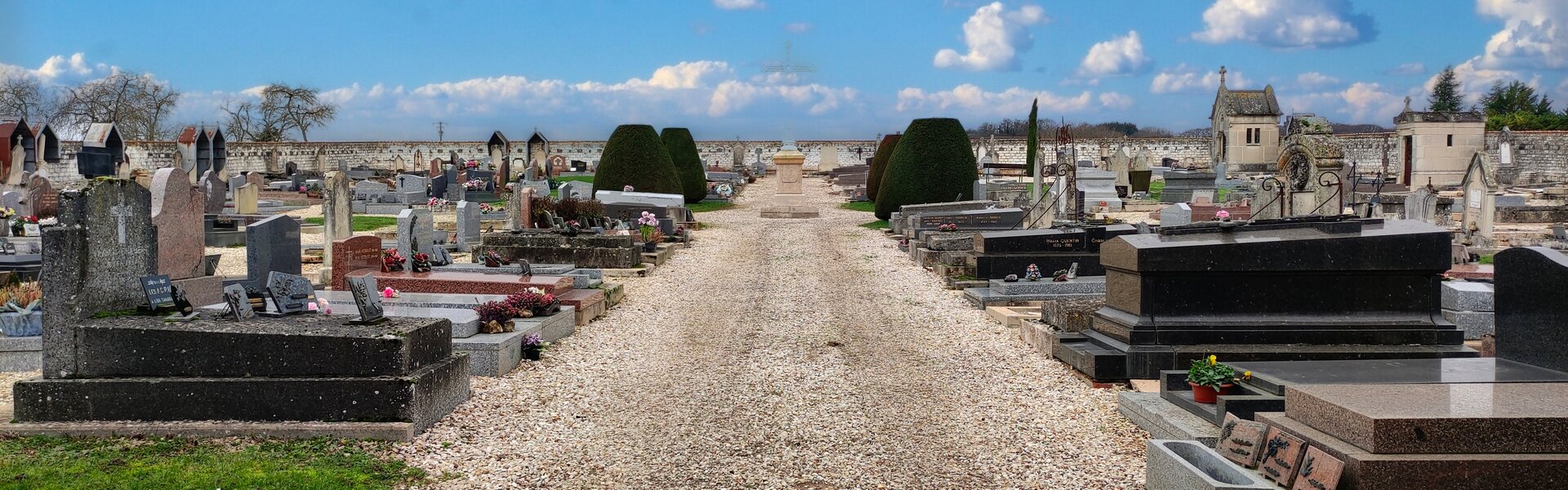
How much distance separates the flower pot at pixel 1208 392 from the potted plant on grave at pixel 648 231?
38.8 feet

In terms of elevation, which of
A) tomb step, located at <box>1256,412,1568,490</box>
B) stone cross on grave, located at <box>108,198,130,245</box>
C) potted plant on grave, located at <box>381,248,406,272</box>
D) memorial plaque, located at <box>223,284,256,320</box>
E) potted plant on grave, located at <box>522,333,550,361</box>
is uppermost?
stone cross on grave, located at <box>108,198,130,245</box>

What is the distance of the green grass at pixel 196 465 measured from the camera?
220 inches

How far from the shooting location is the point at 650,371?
9.02 meters

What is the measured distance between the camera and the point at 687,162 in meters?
33.4

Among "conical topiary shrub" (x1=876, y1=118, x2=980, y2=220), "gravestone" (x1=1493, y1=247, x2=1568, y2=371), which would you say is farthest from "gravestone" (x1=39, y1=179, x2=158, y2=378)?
"conical topiary shrub" (x1=876, y1=118, x2=980, y2=220)

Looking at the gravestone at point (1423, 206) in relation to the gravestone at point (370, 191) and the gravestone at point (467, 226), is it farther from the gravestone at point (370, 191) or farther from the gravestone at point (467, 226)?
the gravestone at point (370, 191)

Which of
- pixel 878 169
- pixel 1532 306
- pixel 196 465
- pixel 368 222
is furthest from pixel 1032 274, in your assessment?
pixel 878 169

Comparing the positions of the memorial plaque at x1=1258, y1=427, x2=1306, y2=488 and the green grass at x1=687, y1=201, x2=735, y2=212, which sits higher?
the green grass at x1=687, y1=201, x2=735, y2=212

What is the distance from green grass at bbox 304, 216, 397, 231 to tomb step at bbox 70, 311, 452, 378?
1581 centimetres

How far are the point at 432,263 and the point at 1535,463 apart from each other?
11.5m

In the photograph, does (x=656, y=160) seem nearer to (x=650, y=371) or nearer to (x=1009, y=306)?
(x=1009, y=306)

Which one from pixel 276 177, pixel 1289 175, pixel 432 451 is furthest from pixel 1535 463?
pixel 276 177

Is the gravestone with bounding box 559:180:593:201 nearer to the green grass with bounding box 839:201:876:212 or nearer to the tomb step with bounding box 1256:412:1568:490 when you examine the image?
the green grass with bounding box 839:201:876:212

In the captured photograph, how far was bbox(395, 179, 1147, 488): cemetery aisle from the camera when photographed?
6176 millimetres
